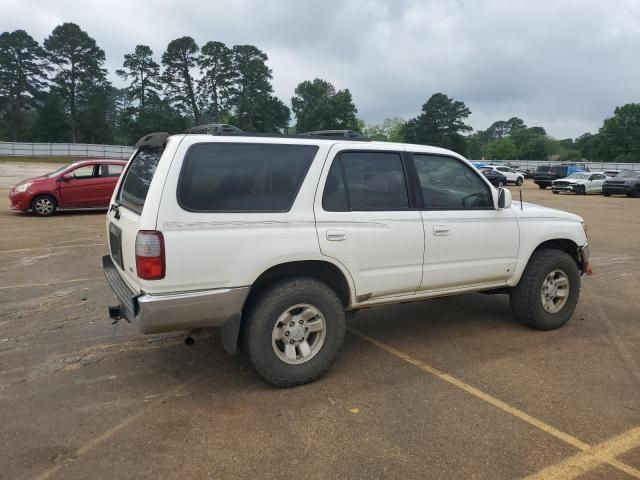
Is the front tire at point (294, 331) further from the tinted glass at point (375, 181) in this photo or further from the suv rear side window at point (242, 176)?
the tinted glass at point (375, 181)

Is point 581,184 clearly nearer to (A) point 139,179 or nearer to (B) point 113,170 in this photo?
(B) point 113,170

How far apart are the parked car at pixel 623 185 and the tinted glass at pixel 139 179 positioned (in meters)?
28.9

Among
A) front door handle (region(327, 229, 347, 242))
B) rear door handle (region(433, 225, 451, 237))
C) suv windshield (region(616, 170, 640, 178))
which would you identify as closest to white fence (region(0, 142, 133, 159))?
suv windshield (region(616, 170, 640, 178))

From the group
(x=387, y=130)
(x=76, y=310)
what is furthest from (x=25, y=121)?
(x=76, y=310)

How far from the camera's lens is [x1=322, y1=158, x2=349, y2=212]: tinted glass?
380 cm

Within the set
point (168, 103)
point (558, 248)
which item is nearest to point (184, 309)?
point (558, 248)

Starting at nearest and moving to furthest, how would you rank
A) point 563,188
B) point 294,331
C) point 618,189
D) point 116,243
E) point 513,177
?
point 294,331
point 116,243
point 618,189
point 563,188
point 513,177

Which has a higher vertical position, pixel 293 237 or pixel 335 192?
pixel 335 192

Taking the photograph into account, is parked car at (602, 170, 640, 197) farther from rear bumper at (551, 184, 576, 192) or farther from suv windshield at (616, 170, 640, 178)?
rear bumper at (551, 184, 576, 192)

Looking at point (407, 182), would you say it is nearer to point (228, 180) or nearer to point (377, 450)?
point (228, 180)

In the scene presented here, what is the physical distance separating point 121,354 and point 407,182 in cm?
286

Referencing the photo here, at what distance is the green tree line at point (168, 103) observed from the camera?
250 ft

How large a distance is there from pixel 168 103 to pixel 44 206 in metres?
73.2

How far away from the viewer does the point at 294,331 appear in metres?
3.74
